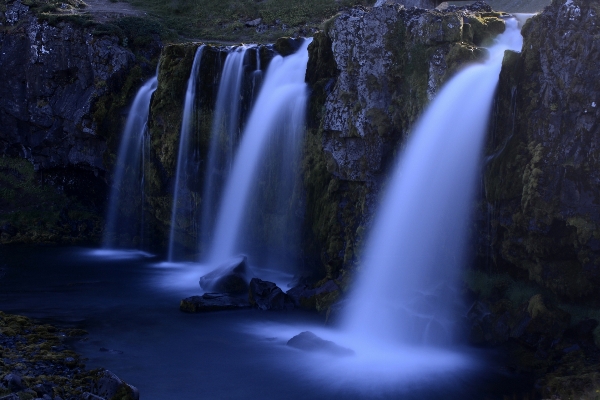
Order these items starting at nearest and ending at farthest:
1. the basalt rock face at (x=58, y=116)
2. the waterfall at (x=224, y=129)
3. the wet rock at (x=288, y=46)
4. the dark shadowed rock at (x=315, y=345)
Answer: the dark shadowed rock at (x=315, y=345), the wet rock at (x=288, y=46), the waterfall at (x=224, y=129), the basalt rock face at (x=58, y=116)

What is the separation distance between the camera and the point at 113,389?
11.3 m

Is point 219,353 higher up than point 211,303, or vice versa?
point 211,303

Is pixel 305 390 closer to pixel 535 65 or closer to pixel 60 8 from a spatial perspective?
pixel 535 65

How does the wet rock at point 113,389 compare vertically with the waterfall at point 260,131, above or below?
below

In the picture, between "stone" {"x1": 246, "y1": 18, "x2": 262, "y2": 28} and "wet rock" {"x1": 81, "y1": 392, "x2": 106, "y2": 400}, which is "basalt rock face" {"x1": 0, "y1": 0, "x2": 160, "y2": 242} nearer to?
"stone" {"x1": 246, "y1": 18, "x2": 262, "y2": 28}

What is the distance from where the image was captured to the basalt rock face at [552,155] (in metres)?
13.4

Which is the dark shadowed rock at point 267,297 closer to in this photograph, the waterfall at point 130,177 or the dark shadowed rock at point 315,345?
the dark shadowed rock at point 315,345

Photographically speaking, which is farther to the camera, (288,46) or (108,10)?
(108,10)

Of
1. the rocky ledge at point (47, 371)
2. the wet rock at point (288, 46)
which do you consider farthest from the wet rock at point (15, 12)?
the rocky ledge at point (47, 371)

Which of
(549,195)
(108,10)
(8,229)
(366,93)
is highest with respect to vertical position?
(108,10)

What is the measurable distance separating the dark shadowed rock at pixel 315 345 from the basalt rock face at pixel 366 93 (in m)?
3.99

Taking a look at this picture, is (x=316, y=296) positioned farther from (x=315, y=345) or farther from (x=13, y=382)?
(x=13, y=382)

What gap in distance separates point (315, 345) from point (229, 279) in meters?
5.89

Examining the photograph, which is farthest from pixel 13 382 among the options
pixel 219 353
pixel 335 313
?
pixel 335 313
